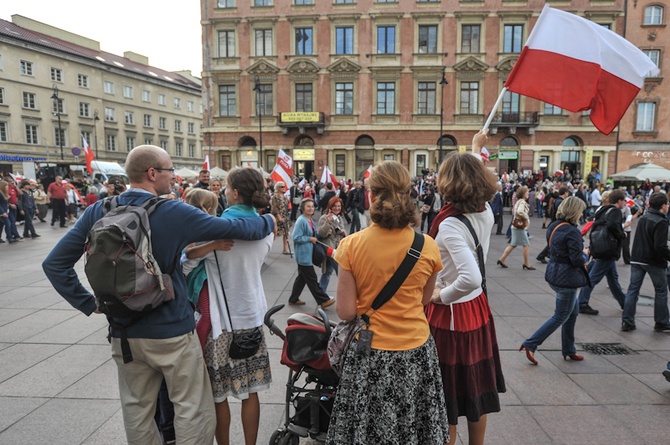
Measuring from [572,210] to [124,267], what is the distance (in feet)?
14.1

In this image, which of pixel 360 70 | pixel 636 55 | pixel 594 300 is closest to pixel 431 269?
pixel 636 55

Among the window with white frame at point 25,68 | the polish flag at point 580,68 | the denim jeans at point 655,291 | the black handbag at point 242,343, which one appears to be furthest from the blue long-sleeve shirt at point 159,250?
the window with white frame at point 25,68

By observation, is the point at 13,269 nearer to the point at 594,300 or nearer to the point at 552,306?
the point at 552,306

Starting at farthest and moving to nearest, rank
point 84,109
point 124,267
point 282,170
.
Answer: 1. point 84,109
2. point 282,170
3. point 124,267

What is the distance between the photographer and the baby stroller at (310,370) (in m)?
2.52

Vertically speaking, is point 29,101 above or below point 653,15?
below

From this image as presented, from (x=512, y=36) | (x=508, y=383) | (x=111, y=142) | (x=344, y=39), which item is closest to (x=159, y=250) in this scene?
(x=508, y=383)

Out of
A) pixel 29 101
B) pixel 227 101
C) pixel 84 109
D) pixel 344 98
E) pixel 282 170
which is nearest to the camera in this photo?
pixel 282 170

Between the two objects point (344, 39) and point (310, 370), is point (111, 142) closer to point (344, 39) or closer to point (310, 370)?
point (344, 39)

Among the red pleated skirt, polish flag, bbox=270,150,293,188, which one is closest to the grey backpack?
the red pleated skirt

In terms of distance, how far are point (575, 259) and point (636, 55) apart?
2.03 m

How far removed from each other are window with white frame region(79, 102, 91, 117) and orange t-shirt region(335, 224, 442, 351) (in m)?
57.4

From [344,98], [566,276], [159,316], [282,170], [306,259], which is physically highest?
[344,98]

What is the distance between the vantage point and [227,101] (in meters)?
35.6
